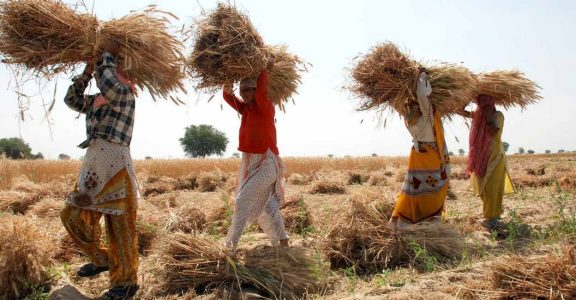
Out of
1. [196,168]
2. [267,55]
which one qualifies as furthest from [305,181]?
[267,55]

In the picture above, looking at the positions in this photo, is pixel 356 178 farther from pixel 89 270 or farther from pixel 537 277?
pixel 537 277

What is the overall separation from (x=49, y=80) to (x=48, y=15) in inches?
19.4

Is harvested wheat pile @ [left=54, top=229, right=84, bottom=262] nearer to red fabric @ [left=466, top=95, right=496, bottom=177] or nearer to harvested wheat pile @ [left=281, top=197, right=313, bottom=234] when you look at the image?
harvested wheat pile @ [left=281, top=197, right=313, bottom=234]

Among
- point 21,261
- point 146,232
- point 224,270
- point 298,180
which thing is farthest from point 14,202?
point 298,180

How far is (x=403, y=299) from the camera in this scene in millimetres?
2973

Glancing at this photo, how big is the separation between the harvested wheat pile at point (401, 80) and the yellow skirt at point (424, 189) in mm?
551

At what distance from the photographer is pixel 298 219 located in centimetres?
598

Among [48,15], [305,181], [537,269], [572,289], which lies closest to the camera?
[572,289]

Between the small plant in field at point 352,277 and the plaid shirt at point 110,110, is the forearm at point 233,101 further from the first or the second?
the small plant in field at point 352,277

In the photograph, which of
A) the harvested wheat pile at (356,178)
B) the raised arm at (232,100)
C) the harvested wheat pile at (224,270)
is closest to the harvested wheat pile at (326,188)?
the harvested wheat pile at (356,178)

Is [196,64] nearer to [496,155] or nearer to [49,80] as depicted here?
[49,80]

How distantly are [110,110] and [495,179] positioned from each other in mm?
4617

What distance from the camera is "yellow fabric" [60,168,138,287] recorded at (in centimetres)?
352

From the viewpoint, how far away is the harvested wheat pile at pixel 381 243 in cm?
428
